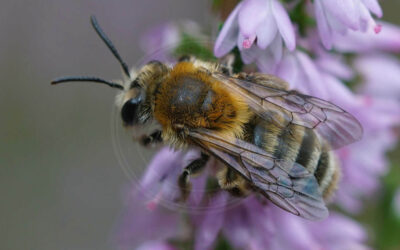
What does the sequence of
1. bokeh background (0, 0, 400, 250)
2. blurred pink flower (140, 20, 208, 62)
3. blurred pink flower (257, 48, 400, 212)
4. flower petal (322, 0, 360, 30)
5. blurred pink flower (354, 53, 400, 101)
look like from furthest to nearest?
bokeh background (0, 0, 400, 250) → blurred pink flower (354, 53, 400, 101) → blurred pink flower (140, 20, 208, 62) → blurred pink flower (257, 48, 400, 212) → flower petal (322, 0, 360, 30)

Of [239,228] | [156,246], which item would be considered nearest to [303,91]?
[239,228]

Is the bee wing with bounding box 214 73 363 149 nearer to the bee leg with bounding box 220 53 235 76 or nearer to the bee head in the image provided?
the bee leg with bounding box 220 53 235 76

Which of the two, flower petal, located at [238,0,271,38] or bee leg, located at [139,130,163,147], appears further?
bee leg, located at [139,130,163,147]

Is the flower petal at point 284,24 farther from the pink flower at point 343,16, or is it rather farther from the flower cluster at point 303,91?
the pink flower at point 343,16

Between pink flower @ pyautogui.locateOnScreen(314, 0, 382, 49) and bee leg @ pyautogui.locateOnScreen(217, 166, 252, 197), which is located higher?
pink flower @ pyautogui.locateOnScreen(314, 0, 382, 49)

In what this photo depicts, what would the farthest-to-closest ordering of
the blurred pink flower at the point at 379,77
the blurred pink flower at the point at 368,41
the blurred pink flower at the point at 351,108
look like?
the blurred pink flower at the point at 379,77 → the blurred pink flower at the point at 368,41 → the blurred pink flower at the point at 351,108

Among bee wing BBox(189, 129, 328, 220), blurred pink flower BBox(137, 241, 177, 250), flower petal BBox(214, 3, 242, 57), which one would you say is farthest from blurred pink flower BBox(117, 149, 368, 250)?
flower petal BBox(214, 3, 242, 57)

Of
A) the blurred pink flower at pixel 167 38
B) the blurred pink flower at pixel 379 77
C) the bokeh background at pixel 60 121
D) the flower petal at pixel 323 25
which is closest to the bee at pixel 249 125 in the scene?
the flower petal at pixel 323 25
